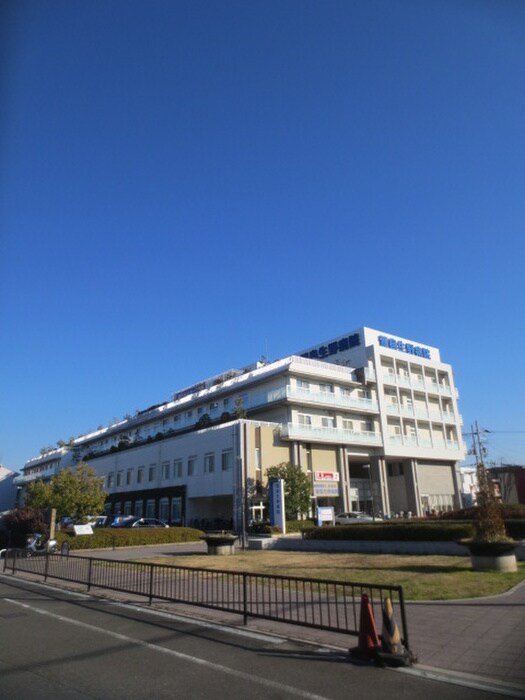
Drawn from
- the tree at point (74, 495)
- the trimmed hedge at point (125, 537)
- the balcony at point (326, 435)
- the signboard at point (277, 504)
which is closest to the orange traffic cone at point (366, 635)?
the trimmed hedge at point (125, 537)

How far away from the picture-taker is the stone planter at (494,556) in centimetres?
1366

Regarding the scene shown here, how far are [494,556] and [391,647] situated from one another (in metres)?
9.11

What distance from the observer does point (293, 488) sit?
37.0 metres

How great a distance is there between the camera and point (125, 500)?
5175 cm

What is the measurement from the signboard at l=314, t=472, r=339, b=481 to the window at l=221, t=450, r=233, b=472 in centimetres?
765

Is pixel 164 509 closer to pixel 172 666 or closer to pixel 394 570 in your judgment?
pixel 394 570

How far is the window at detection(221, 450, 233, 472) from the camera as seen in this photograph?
39.6 meters

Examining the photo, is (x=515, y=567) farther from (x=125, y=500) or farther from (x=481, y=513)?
(x=125, y=500)

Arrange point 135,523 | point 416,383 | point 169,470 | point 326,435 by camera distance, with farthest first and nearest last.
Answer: point 416,383 → point 169,470 → point 326,435 → point 135,523

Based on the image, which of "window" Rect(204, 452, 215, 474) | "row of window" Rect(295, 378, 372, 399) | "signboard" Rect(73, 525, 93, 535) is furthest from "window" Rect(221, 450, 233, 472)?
"signboard" Rect(73, 525, 93, 535)

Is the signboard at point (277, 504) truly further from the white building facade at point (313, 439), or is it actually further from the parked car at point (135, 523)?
the parked car at point (135, 523)

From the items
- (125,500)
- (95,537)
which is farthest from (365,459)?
(95,537)

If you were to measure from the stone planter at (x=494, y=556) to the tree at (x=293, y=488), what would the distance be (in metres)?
23.2

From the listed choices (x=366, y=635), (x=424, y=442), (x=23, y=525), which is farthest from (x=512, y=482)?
(x=366, y=635)
